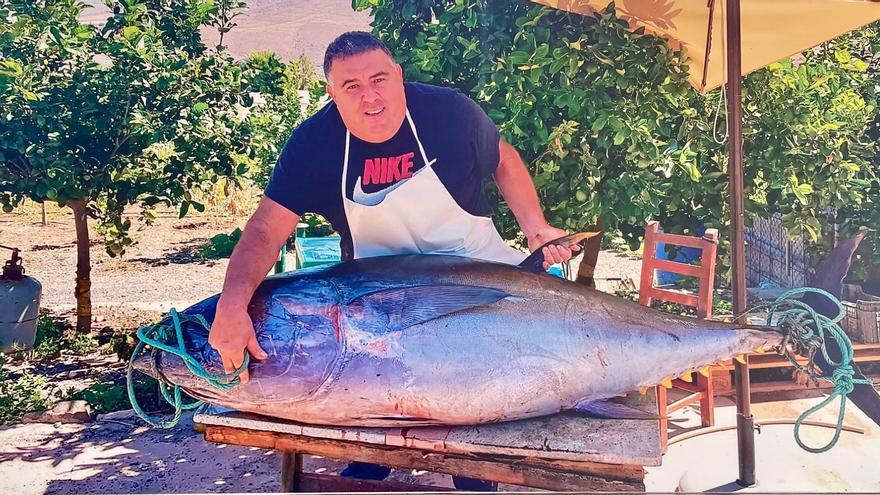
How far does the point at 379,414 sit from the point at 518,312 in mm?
409

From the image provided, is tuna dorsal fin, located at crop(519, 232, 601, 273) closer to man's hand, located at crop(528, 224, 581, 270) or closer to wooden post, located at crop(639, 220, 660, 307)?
man's hand, located at crop(528, 224, 581, 270)

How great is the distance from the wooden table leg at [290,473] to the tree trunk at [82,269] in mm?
2538

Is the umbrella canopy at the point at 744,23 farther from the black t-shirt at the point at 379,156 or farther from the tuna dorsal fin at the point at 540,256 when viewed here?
the tuna dorsal fin at the point at 540,256

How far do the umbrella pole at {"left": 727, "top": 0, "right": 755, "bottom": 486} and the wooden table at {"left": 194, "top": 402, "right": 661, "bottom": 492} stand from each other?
1080mm

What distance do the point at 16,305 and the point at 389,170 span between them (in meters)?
2.86

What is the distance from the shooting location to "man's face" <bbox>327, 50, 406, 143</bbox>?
2.13 metres

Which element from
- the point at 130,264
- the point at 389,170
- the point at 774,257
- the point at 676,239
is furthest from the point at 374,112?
the point at 130,264

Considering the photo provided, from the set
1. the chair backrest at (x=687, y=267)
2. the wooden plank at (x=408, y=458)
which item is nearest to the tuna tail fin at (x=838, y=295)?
the chair backrest at (x=687, y=267)

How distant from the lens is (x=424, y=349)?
1765 millimetres

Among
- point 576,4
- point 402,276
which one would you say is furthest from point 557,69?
point 402,276

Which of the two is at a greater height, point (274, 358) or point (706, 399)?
point (274, 358)

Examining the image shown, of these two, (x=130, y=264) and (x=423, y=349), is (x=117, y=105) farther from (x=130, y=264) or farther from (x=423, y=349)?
(x=423, y=349)

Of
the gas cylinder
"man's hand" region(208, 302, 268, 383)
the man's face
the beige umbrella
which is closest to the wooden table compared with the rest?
"man's hand" region(208, 302, 268, 383)

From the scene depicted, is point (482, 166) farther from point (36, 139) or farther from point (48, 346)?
point (48, 346)
